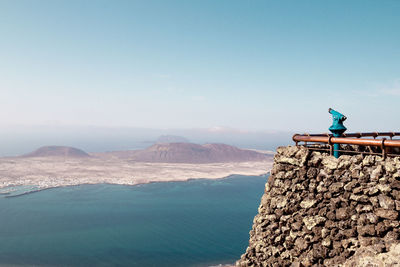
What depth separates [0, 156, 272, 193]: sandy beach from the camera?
12838 cm

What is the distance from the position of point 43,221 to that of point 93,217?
1433 centimetres

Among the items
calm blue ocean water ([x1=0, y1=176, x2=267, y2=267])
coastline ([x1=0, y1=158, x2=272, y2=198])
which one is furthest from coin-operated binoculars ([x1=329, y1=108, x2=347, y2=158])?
coastline ([x1=0, y1=158, x2=272, y2=198])

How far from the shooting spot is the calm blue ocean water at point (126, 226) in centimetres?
5603

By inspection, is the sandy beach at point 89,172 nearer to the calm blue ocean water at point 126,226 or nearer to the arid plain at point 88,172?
the arid plain at point 88,172

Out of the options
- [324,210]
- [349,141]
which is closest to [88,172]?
[324,210]

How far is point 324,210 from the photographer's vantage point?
6.57 meters

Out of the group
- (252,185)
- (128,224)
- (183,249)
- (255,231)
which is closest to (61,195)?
(128,224)

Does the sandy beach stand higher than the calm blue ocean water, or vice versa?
the sandy beach

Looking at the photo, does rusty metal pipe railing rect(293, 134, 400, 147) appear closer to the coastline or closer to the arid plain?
the coastline

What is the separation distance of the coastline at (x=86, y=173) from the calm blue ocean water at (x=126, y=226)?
13.9 meters

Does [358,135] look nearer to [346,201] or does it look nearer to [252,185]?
[346,201]

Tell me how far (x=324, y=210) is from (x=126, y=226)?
7692 cm

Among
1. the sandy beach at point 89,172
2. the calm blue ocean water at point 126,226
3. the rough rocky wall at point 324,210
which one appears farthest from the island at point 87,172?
the rough rocky wall at point 324,210

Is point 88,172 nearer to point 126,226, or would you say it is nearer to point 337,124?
point 126,226
